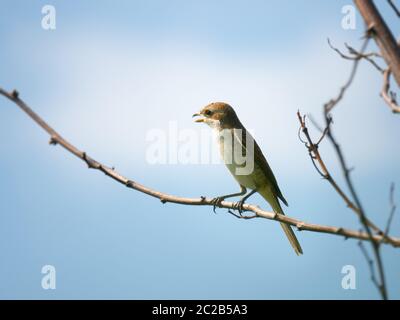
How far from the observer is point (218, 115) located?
7.96m

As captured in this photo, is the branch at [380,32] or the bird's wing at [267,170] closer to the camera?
the branch at [380,32]

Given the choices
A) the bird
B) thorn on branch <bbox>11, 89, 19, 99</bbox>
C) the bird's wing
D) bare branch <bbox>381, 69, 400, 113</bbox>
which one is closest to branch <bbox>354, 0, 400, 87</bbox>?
bare branch <bbox>381, 69, 400, 113</bbox>

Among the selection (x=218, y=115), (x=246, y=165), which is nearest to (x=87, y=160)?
(x=246, y=165)

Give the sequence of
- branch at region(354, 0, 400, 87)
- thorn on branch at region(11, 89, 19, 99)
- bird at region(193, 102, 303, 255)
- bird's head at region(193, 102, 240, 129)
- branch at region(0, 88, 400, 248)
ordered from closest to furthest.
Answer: branch at region(354, 0, 400, 87)
branch at region(0, 88, 400, 248)
thorn on branch at region(11, 89, 19, 99)
bird at region(193, 102, 303, 255)
bird's head at region(193, 102, 240, 129)

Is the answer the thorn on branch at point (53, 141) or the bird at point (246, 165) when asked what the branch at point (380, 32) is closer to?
the thorn on branch at point (53, 141)

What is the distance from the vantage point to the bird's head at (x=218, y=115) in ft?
25.9

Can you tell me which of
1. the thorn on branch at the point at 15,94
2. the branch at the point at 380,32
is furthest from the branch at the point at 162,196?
the branch at the point at 380,32

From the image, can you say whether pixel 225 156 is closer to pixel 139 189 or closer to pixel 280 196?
pixel 280 196

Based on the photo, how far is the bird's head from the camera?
25.9 ft

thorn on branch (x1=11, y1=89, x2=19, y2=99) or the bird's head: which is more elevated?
the bird's head

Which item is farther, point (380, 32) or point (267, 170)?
point (267, 170)

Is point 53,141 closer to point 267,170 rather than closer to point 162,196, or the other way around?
point 162,196

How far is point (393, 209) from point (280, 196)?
5498 mm

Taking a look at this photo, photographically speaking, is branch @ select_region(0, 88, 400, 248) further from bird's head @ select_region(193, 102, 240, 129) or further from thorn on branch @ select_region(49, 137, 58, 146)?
bird's head @ select_region(193, 102, 240, 129)
